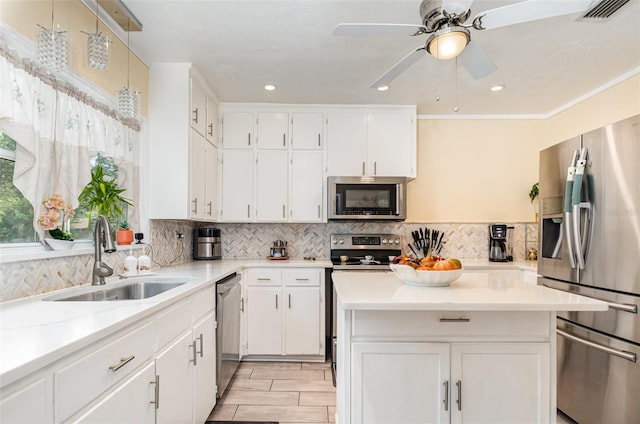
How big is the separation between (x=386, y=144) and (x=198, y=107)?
186cm

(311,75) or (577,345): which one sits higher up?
(311,75)

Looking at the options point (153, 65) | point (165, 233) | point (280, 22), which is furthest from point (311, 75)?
point (165, 233)

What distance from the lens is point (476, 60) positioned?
1.85 meters

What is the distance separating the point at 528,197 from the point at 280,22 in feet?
10.8

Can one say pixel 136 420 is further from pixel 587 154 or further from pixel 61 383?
pixel 587 154

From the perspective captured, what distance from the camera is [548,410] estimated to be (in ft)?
5.39

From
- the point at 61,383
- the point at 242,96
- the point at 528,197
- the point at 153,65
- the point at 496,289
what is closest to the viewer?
the point at 61,383

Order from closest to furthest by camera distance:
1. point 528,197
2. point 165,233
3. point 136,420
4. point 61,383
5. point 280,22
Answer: point 61,383 < point 136,420 < point 280,22 < point 165,233 < point 528,197

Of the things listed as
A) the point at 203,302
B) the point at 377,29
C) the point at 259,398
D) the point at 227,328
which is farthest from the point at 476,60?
the point at 259,398

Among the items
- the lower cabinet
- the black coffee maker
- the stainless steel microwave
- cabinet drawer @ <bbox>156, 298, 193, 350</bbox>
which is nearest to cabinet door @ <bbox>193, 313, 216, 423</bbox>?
cabinet drawer @ <bbox>156, 298, 193, 350</bbox>

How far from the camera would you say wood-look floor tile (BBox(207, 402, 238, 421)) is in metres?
2.42

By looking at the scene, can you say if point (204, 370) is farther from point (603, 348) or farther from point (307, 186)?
point (603, 348)

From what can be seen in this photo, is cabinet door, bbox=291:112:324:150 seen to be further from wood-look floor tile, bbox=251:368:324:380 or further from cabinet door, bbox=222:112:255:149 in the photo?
wood-look floor tile, bbox=251:368:324:380

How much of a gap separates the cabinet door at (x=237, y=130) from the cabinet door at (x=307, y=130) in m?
0.44
